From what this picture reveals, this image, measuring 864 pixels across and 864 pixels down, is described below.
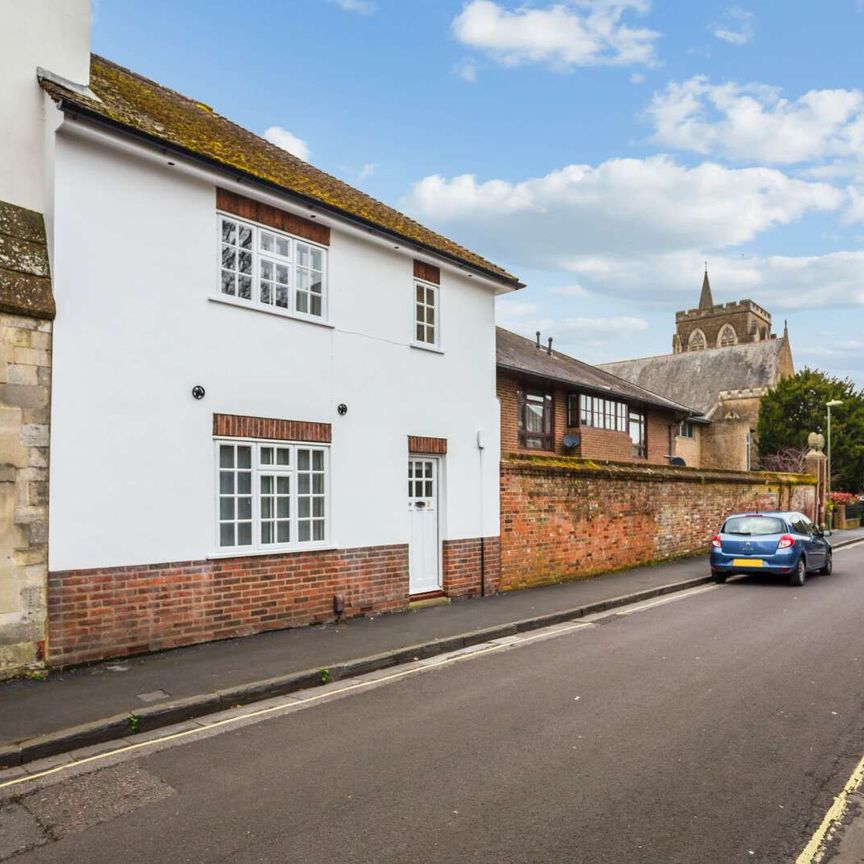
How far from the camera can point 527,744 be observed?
5559 mm

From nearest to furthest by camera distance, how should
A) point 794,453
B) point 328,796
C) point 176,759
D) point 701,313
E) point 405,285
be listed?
point 328,796 < point 176,759 < point 405,285 < point 794,453 < point 701,313

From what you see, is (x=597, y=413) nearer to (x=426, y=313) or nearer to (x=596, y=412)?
(x=596, y=412)

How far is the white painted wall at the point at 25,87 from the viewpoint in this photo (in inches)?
307

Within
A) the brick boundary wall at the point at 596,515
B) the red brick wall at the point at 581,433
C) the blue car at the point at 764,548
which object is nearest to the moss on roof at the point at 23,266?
the brick boundary wall at the point at 596,515

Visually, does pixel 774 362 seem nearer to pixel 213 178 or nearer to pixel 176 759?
pixel 213 178

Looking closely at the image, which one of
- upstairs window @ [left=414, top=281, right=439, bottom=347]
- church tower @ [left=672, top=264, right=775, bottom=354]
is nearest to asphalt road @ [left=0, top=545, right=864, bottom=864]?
upstairs window @ [left=414, top=281, right=439, bottom=347]

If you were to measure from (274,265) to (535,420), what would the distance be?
14.9 metres

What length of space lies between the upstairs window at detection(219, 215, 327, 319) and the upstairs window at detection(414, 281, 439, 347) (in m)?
2.01

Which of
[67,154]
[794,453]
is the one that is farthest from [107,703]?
[794,453]

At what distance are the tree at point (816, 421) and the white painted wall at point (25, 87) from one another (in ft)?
134

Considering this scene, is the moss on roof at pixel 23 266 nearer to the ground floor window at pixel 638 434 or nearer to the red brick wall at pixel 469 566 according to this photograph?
the red brick wall at pixel 469 566

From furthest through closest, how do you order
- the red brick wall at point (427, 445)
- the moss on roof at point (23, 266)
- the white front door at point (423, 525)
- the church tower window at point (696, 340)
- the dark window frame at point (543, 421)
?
the church tower window at point (696, 340), the dark window frame at point (543, 421), the white front door at point (423, 525), the red brick wall at point (427, 445), the moss on roof at point (23, 266)

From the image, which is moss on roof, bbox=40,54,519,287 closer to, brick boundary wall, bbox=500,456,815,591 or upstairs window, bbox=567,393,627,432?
brick boundary wall, bbox=500,456,815,591

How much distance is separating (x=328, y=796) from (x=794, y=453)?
136ft
